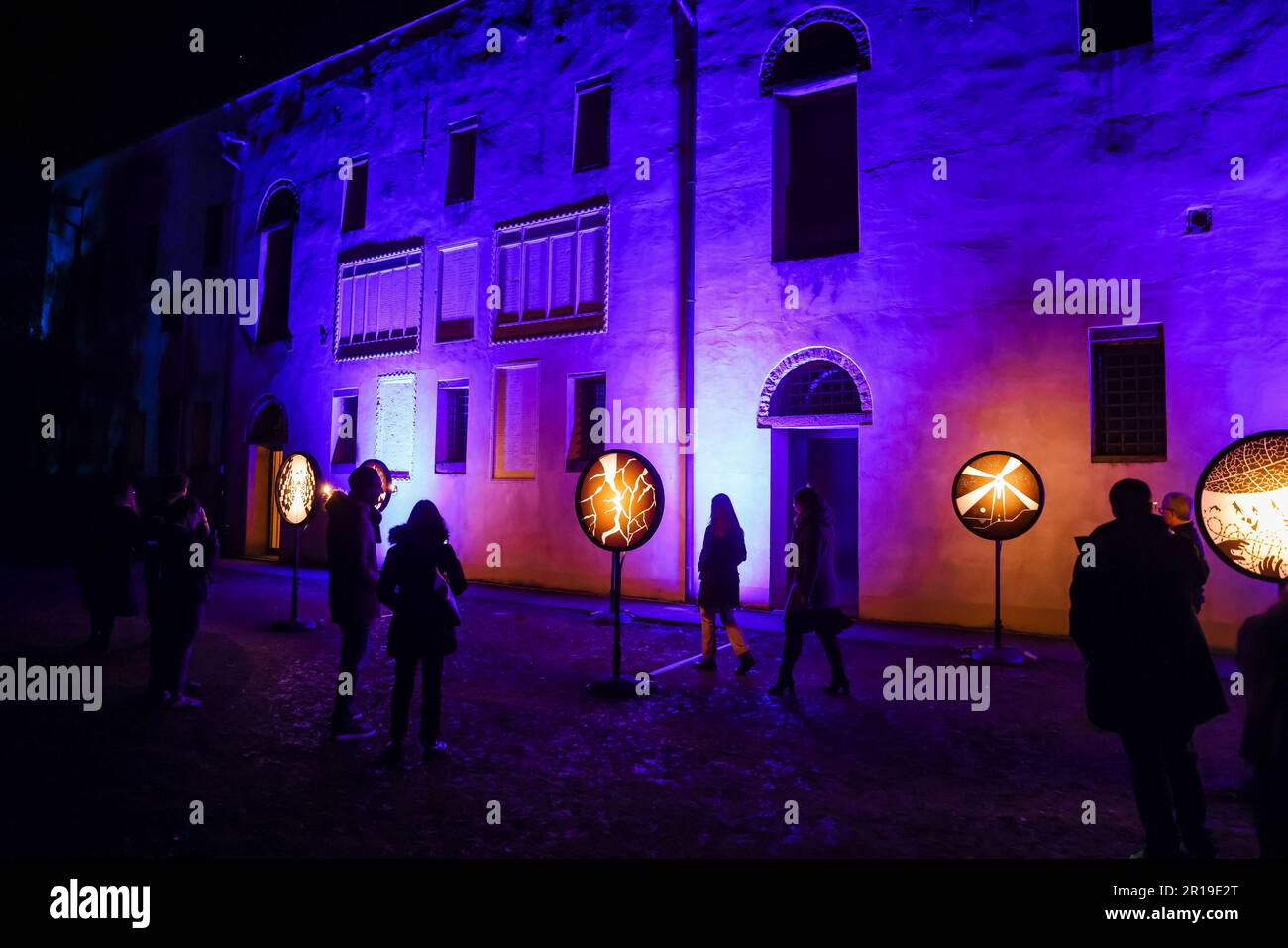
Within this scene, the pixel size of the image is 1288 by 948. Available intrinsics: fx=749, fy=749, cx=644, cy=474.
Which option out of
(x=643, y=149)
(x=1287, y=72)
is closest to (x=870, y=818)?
(x=1287, y=72)

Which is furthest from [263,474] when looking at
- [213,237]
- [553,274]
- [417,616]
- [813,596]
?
[813,596]

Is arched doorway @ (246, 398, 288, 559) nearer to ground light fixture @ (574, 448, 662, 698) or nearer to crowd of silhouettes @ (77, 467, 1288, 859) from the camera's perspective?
crowd of silhouettes @ (77, 467, 1288, 859)

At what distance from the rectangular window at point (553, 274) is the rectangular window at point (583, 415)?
3.84 feet

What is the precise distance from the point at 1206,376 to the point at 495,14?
16384mm

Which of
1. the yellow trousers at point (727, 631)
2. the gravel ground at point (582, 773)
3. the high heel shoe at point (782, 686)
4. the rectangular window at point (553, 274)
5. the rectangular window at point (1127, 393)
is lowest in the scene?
the gravel ground at point (582, 773)

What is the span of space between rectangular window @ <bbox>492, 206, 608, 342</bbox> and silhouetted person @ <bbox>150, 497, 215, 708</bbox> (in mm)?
9937

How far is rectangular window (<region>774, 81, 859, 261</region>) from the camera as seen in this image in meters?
13.6

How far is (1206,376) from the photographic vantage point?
413 inches

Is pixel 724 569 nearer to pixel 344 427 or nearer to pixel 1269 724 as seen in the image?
pixel 1269 724

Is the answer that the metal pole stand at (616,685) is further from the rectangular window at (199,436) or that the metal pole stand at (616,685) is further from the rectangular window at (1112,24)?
the rectangular window at (199,436)

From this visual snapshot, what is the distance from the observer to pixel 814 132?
14023mm

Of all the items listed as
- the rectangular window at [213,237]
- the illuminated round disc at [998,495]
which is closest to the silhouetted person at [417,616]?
the illuminated round disc at [998,495]

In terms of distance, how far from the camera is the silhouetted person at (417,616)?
577 cm

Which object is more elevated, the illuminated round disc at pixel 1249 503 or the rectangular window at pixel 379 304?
the rectangular window at pixel 379 304
